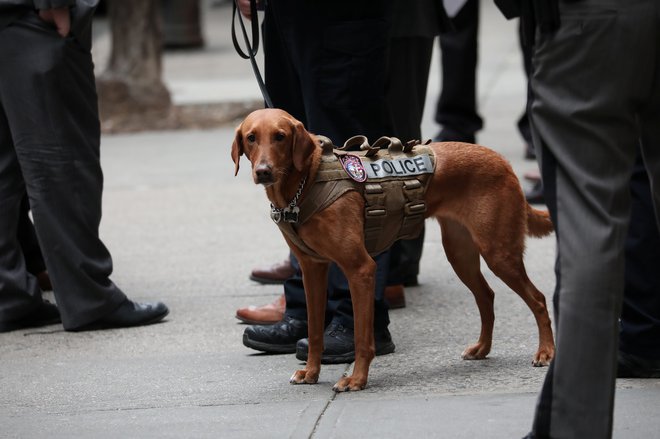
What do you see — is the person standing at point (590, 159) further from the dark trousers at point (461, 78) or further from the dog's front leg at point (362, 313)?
the dark trousers at point (461, 78)

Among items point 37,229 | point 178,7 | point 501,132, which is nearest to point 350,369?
point 37,229

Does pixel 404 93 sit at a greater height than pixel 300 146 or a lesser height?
lesser

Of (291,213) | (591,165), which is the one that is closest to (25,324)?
(291,213)

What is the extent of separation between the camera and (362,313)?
3990 millimetres

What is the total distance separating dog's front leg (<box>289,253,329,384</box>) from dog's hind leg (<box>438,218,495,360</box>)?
53 centimetres

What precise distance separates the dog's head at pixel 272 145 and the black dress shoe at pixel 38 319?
1.76 meters

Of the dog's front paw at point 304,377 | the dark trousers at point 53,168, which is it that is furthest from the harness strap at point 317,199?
the dark trousers at point 53,168

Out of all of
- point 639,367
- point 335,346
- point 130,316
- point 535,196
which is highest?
point 639,367

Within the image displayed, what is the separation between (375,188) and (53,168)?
1602 mm

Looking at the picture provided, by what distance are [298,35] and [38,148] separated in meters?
1.28

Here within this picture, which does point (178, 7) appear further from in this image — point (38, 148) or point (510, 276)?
point (510, 276)

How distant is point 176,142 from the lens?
10.2 metres

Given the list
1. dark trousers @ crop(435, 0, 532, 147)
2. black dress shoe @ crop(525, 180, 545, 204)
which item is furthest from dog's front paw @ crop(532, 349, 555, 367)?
dark trousers @ crop(435, 0, 532, 147)

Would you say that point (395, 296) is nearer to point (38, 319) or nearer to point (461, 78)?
point (38, 319)
